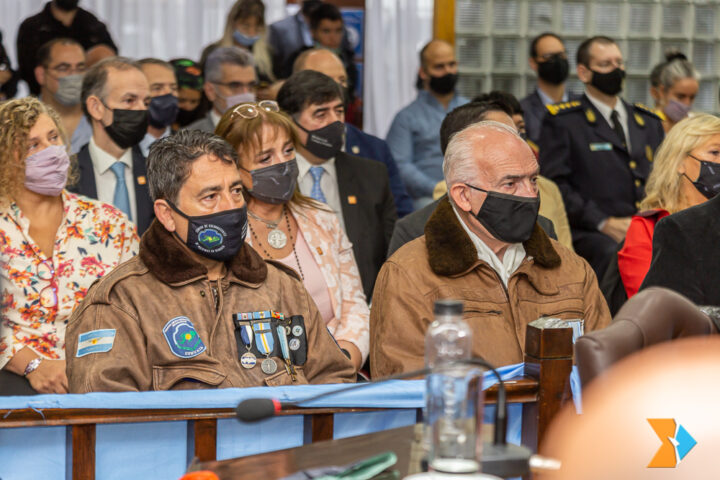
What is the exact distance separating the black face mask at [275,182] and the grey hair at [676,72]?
4.03 meters

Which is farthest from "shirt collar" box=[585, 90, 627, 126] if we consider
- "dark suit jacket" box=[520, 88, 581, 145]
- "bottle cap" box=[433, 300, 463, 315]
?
"bottle cap" box=[433, 300, 463, 315]

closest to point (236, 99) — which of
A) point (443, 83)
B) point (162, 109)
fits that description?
point (162, 109)

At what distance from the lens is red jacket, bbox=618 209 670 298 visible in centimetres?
382

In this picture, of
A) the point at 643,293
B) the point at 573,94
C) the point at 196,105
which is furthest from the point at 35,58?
the point at 643,293

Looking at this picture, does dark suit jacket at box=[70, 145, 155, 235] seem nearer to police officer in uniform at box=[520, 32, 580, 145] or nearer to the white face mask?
the white face mask

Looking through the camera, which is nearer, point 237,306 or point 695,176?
point 237,306

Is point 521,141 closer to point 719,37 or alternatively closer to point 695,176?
Answer: point 695,176

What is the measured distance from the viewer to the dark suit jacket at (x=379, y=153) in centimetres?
504

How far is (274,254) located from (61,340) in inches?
31.2

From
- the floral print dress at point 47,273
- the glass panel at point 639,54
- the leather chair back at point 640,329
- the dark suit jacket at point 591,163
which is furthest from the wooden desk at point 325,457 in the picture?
the glass panel at point 639,54

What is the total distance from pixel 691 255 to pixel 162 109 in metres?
2.84

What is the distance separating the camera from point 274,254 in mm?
3496

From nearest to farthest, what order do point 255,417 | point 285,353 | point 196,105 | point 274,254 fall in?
point 255,417, point 285,353, point 274,254, point 196,105

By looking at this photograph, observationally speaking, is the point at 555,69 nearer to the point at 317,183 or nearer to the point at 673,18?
the point at 673,18
